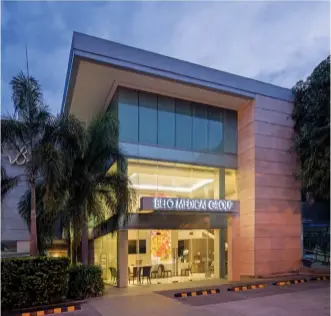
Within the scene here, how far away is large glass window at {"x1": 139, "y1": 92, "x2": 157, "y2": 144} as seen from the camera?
16.2 m

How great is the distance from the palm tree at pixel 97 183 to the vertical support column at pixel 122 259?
199 centimetres

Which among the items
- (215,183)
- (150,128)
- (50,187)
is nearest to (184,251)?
(215,183)

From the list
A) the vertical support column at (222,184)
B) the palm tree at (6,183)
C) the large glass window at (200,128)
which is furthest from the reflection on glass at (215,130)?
the palm tree at (6,183)

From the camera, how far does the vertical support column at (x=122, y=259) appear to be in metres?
14.8

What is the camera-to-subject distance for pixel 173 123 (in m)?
17.1

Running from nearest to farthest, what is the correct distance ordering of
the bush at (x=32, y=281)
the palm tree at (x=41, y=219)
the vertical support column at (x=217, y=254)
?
the bush at (x=32, y=281), the palm tree at (x=41, y=219), the vertical support column at (x=217, y=254)

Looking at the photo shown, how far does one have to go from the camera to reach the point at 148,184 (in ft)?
52.7

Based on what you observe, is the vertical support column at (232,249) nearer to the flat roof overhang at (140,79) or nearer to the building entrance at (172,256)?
the building entrance at (172,256)

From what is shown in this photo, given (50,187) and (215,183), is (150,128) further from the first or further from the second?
(50,187)

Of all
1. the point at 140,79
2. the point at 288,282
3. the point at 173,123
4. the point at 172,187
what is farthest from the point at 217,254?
the point at 140,79

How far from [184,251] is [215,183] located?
3.56 meters

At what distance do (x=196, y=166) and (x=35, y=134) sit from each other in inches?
317

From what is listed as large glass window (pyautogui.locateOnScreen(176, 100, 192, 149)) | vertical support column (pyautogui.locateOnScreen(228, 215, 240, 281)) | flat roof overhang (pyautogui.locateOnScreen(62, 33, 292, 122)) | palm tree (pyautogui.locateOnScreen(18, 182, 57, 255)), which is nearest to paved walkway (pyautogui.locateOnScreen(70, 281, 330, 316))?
palm tree (pyautogui.locateOnScreen(18, 182, 57, 255))

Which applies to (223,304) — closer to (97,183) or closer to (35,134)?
(97,183)
